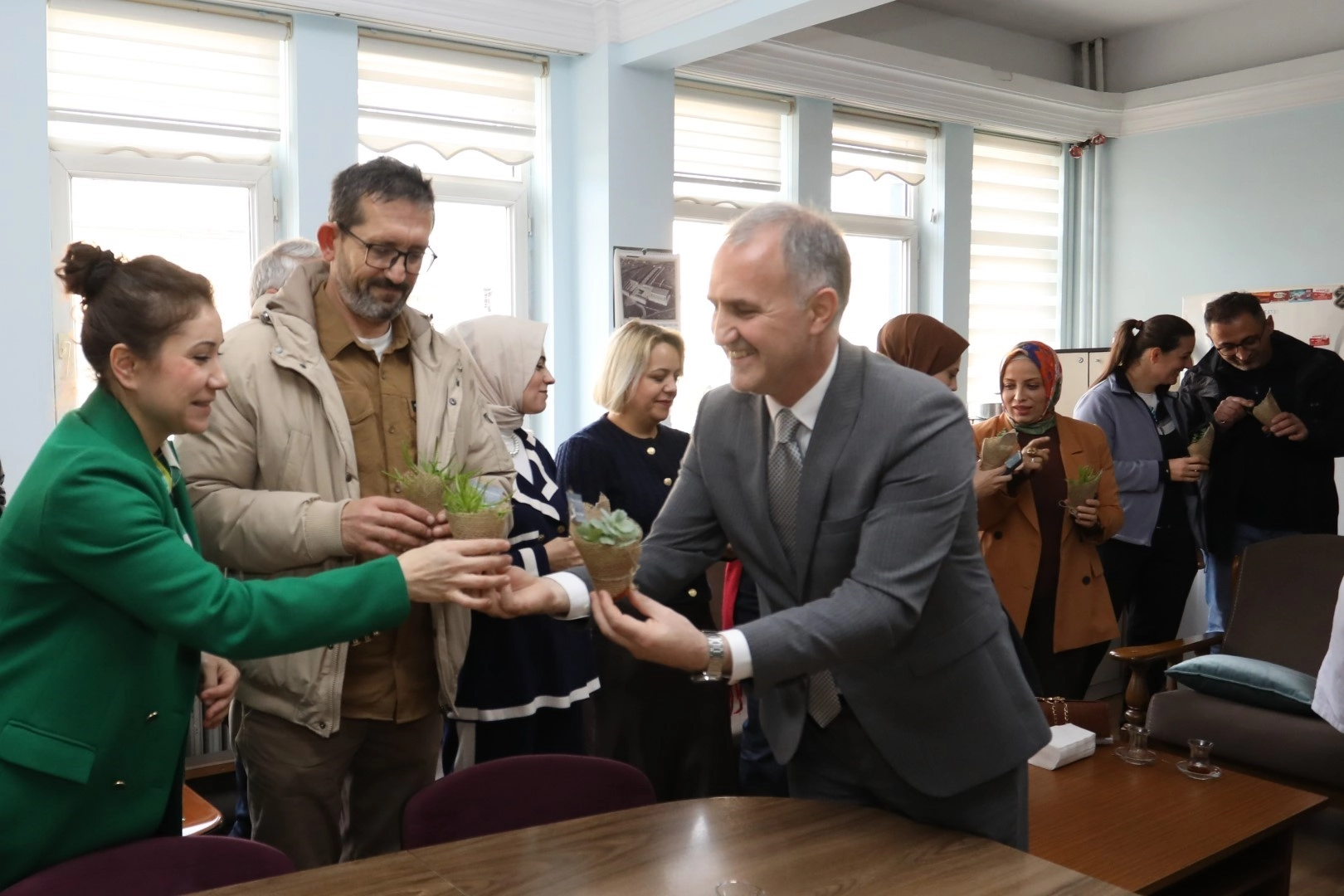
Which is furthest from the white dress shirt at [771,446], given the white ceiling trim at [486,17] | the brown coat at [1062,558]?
the white ceiling trim at [486,17]

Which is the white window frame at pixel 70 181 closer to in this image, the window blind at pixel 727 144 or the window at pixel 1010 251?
the window blind at pixel 727 144

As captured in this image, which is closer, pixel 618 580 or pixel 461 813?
pixel 618 580

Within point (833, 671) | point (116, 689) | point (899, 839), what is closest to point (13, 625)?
point (116, 689)

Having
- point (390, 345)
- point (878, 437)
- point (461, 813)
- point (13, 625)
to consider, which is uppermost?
point (390, 345)

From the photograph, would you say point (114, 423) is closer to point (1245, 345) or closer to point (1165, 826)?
point (1165, 826)

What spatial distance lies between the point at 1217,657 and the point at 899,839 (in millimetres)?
2758

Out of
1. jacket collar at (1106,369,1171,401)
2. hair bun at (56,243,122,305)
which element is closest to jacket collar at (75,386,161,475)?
hair bun at (56,243,122,305)

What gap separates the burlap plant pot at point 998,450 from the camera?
3279 millimetres

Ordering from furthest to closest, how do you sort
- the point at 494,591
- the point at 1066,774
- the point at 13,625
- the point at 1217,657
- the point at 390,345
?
the point at 1217,657 < the point at 1066,774 < the point at 390,345 < the point at 494,591 < the point at 13,625

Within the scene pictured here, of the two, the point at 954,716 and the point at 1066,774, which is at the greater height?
the point at 954,716

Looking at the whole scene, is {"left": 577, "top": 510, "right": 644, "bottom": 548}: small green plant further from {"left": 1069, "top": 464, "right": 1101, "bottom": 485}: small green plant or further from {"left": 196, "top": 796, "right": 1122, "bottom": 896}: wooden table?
{"left": 1069, "top": 464, "right": 1101, "bottom": 485}: small green plant

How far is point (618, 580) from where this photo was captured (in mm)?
1717

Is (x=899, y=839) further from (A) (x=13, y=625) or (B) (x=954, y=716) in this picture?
(A) (x=13, y=625)

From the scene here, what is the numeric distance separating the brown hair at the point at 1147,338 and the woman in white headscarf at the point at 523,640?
252 cm
